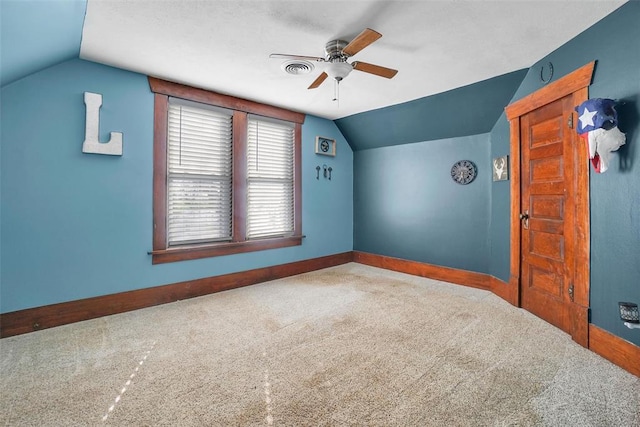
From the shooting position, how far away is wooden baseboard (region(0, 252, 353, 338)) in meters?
2.61

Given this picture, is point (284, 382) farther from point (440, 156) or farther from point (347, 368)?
point (440, 156)

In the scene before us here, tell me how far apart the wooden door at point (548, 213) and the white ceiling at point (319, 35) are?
0.68 metres

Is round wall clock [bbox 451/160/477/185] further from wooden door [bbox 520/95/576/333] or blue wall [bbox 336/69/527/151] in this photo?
wooden door [bbox 520/95/576/333]

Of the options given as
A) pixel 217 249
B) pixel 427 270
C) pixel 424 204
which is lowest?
pixel 427 270

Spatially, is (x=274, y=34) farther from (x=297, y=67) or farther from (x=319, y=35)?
(x=297, y=67)

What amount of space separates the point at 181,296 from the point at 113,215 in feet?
3.91

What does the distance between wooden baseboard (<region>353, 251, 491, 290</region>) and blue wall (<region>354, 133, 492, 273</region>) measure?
0.09 meters

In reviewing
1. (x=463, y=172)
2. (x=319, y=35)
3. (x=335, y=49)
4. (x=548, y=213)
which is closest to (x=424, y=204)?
(x=463, y=172)

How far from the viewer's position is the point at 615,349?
6.99 ft

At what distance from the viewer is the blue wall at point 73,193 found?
2.58 meters

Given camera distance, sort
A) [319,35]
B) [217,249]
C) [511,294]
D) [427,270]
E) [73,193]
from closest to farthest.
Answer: [319,35]
[73,193]
[511,294]
[217,249]
[427,270]

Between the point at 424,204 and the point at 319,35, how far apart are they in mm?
3158

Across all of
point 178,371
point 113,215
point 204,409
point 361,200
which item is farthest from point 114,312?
point 361,200

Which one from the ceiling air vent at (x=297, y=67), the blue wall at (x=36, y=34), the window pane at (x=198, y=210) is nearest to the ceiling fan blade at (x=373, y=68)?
the ceiling air vent at (x=297, y=67)
